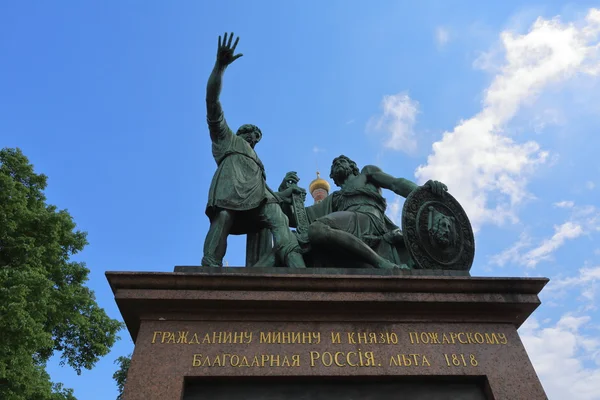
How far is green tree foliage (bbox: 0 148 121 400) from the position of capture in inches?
481

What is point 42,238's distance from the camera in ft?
49.8

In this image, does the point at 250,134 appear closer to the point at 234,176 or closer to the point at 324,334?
the point at 234,176

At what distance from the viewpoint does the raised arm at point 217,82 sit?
25.6 ft

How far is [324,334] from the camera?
5.94m

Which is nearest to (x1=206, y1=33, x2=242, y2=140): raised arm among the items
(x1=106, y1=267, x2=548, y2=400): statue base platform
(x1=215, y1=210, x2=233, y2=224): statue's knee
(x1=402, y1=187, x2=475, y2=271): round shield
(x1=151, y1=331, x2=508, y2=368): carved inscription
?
(x1=215, y1=210, x2=233, y2=224): statue's knee

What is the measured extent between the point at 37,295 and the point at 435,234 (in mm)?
10292

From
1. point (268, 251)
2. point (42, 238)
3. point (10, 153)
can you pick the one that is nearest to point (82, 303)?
point (42, 238)

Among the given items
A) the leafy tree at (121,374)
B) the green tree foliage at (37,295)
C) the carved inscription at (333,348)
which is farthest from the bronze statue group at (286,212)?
the leafy tree at (121,374)

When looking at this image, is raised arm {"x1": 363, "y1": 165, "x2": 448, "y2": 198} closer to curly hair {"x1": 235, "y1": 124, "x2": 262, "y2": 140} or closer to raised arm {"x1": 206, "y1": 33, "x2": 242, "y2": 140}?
curly hair {"x1": 235, "y1": 124, "x2": 262, "y2": 140}

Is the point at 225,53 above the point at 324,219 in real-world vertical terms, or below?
above

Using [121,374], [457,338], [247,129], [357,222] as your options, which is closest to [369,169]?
[357,222]

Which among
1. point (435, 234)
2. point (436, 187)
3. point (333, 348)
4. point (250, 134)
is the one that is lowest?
point (333, 348)

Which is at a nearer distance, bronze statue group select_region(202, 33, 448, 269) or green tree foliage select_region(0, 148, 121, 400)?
bronze statue group select_region(202, 33, 448, 269)

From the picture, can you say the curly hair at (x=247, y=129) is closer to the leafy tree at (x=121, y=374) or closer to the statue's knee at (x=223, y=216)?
the statue's knee at (x=223, y=216)
